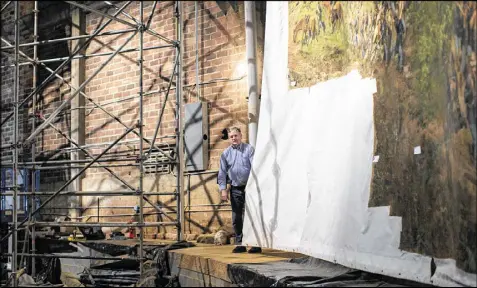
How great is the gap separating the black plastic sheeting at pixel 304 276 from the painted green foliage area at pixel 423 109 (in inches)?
19.8

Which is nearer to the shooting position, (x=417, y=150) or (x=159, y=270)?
(x=417, y=150)

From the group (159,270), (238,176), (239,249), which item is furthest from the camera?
(159,270)

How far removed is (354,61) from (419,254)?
1619 mm

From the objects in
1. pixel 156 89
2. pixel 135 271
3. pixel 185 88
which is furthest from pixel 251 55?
pixel 135 271

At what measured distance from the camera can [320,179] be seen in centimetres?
475

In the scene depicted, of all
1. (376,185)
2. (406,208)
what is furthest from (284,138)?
(406,208)

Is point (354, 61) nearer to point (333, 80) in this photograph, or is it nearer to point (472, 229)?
point (333, 80)

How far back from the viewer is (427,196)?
367 cm

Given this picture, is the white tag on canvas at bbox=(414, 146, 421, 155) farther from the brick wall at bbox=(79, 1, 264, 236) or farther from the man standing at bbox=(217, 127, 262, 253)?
the brick wall at bbox=(79, 1, 264, 236)

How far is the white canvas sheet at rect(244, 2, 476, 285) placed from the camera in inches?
159

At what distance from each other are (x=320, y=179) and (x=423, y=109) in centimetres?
129

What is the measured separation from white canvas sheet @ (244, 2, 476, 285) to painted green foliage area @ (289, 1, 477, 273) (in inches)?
4.4

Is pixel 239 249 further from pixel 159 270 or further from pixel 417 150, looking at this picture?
pixel 417 150

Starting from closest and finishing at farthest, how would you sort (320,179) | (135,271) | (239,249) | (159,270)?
(320,179) → (239,249) → (159,270) → (135,271)
